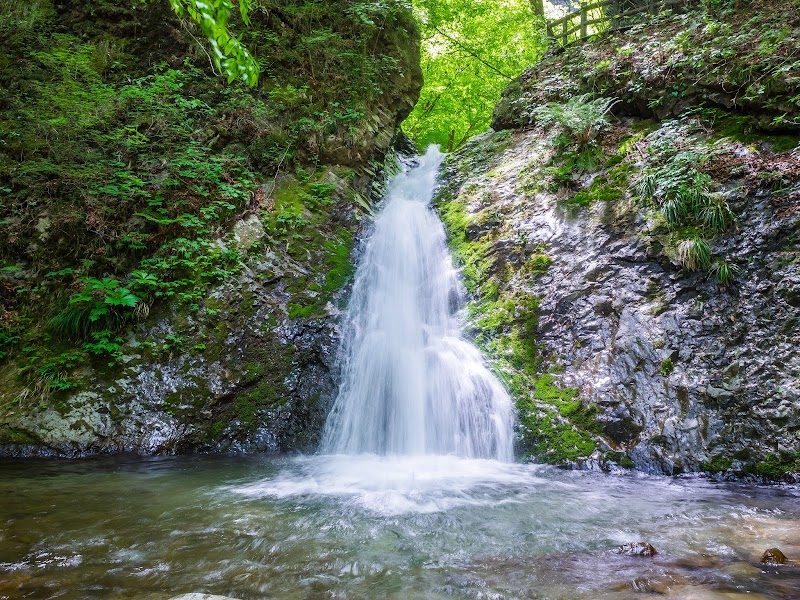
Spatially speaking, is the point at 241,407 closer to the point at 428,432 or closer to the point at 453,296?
the point at 428,432

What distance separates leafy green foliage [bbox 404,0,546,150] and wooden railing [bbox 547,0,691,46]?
0.51 meters

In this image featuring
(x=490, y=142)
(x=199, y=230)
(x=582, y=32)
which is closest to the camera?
(x=199, y=230)

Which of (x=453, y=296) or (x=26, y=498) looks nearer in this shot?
(x=26, y=498)

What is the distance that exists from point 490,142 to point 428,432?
719 cm

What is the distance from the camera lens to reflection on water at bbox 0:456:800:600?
95.7 inches

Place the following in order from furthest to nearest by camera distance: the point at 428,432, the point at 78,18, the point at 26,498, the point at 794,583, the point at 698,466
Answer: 1. the point at 78,18
2. the point at 428,432
3. the point at 698,466
4. the point at 26,498
5. the point at 794,583

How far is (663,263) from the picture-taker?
5.52 metres

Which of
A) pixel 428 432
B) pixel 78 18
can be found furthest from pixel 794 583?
pixel 78 18

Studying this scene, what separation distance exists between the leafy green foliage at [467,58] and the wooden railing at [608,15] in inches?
20.2

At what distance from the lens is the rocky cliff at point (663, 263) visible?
461 centimetres

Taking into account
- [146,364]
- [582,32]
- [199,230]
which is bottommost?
[146,364]

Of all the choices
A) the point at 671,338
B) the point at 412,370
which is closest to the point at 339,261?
the point at 412,370

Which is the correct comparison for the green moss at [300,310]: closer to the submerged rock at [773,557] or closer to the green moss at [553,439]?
the green moss at [553,439]

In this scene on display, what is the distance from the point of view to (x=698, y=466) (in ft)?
14.6
